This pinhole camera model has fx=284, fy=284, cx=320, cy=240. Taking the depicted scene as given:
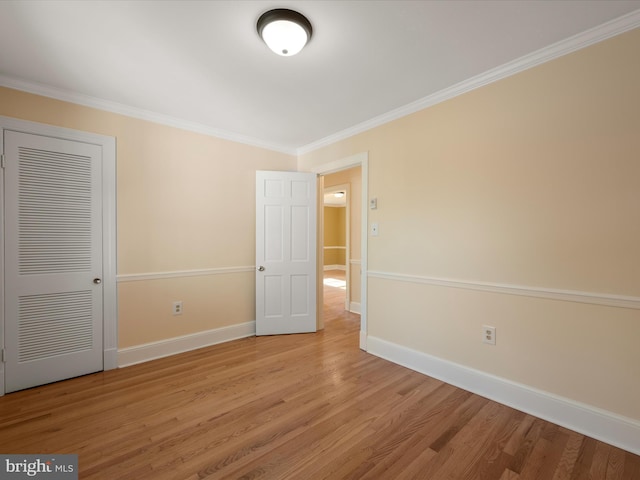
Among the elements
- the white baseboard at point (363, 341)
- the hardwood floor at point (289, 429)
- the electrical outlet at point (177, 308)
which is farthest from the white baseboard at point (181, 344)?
the white baseboard at point (363, 341)

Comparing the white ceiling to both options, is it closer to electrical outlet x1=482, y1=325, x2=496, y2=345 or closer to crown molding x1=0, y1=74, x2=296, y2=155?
crown molding x1=0, y1=74, x2=296, y2=155

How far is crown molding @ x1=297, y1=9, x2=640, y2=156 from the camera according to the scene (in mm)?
1741

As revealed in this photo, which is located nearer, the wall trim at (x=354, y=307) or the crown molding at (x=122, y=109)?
the crown molding at (x=122, y=109)

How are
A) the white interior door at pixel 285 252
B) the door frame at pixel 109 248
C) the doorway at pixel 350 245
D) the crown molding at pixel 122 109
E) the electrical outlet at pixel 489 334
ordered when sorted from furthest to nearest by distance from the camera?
the doorway at pixel 350 245, the white interior door at pixel 285 252, the door frame at pixel 109 248, the crown molding at pixel 122 109, the electrical outlet at pixel 489 334

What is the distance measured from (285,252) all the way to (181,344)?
5.31ft

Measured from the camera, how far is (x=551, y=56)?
1994mm

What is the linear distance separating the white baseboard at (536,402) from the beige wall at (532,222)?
0.20 ft

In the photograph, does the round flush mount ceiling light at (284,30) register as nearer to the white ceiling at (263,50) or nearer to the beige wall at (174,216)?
the white ceiling at (263,50)

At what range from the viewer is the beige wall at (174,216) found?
285 centimetres

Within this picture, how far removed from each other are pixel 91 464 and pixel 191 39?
8.66 ft

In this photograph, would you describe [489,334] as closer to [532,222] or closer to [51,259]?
[532,222]

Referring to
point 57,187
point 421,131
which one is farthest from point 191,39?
point 421,131

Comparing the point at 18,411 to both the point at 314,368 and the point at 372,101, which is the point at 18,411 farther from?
the point at 372,101

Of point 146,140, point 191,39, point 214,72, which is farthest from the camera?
point 146,140
